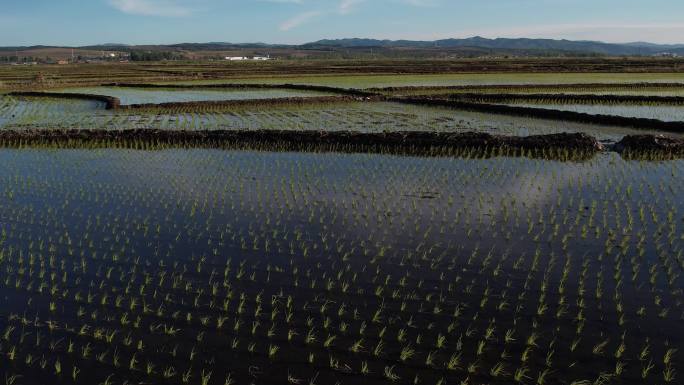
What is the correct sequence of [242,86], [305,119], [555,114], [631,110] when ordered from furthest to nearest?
[242,86] < [631,110] < [305,119] < [555,114]

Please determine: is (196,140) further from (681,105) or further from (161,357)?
(681,105)

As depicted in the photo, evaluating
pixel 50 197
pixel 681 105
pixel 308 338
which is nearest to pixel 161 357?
pixel 308 338

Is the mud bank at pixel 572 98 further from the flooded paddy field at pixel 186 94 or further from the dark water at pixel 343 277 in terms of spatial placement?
the dark water at pixel 343 277

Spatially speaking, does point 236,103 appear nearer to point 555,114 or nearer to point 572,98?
point 555,114

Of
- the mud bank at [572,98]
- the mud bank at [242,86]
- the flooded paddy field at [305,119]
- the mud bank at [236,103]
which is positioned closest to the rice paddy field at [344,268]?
the flooded paddy field at [305,119]

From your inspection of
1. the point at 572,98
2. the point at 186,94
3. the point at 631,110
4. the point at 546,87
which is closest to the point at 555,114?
the point at 631,110
